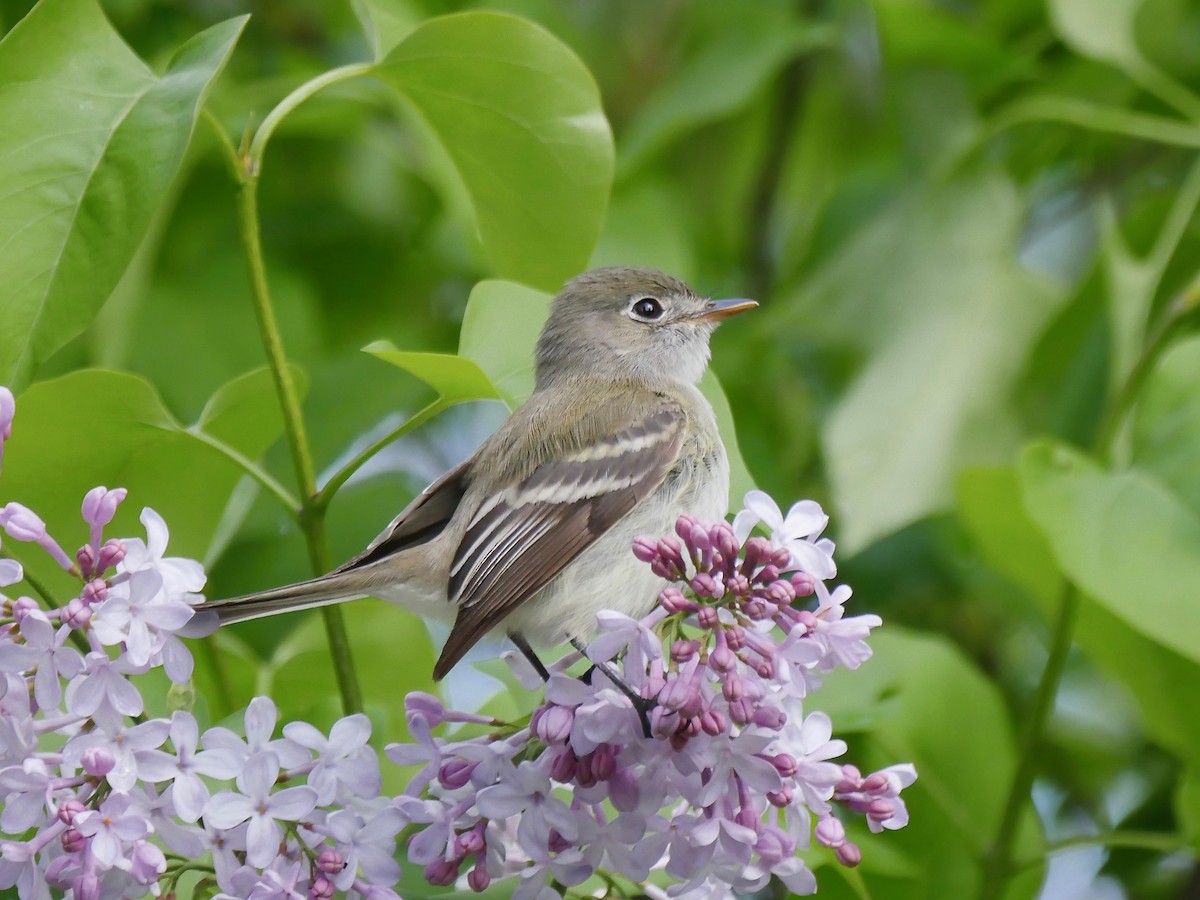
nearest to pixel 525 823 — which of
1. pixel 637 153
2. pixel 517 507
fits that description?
pixel 517 507

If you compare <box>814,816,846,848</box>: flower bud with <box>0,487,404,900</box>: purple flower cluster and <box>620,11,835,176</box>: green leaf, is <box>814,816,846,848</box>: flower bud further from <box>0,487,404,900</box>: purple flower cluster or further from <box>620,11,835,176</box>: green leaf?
<box>620,11,835,176</box>: green leaf

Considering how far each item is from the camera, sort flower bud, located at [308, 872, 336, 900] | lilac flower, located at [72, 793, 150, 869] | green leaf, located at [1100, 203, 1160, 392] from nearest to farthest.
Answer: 1. lilac flower, located at [72, 793, 150, 869]
2. flower bud, located at [308, 872, 336, 900]
3. green leaf, located at [1100, 203, 1160, 392]

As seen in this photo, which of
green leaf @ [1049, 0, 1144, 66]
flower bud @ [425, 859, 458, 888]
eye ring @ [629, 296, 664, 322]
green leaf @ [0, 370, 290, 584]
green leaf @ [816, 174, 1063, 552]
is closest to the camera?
flower bud @ [425, 859, 458, 888]

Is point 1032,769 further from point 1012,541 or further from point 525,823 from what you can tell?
point 525,823

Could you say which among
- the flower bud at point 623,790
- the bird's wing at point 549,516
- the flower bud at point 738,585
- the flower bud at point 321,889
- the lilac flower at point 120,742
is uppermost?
the flower bud at point 738,585

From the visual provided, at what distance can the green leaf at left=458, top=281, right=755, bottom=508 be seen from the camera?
7.26ft

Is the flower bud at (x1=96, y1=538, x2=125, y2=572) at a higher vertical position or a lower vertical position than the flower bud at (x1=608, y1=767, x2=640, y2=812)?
higher

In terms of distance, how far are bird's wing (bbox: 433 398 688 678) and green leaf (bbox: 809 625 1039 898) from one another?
64cm

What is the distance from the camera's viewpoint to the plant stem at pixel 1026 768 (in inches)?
112

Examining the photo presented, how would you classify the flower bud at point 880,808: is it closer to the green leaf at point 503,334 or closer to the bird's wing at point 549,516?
the bird's wing at point 549,516

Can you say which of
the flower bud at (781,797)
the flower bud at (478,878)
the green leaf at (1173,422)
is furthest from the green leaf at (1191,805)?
the flower bud at (478,878)

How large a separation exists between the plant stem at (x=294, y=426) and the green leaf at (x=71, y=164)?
0.64 feet

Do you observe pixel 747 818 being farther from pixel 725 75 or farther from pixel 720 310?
pixel 725 75

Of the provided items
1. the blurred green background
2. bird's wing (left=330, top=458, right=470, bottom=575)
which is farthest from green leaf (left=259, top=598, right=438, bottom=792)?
bird's wing (left=330, top=458, right=470, bottom=575)
